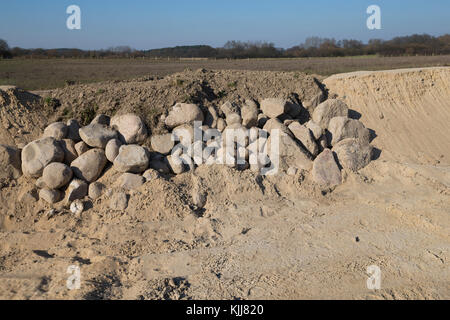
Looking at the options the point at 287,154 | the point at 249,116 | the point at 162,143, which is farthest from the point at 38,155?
the point at 287,154

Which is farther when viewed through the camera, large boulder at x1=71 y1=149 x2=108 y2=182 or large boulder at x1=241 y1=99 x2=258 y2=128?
large boulder at x1=241 y1=99 x2=258 y2=128

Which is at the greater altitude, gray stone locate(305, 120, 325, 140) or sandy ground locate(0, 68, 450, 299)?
gray stone locate(305, 120, 325, 140)

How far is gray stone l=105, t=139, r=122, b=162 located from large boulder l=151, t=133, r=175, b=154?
66 cm

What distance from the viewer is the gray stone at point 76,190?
5.87 metres

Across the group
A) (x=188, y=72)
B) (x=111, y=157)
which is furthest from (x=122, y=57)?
(x=111, y=157)

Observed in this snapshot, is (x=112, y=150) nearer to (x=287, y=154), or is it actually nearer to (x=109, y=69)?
(x=287, y=154)

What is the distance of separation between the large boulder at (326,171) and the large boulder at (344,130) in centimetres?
73

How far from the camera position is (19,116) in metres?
6.99

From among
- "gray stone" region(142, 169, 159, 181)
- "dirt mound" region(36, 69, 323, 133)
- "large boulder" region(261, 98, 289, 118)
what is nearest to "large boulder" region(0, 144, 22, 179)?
"dirt mound" region(36, 69, 323, 133)

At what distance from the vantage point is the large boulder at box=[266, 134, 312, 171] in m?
6.73

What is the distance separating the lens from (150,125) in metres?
6.88

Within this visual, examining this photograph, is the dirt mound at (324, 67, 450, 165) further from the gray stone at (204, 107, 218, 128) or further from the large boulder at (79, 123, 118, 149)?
the large boulder at (79, 123, 118, 149)

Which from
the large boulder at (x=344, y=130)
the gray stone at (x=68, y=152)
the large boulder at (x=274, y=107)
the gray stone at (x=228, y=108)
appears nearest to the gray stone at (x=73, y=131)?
the gray stone at (x=68, y=152)
